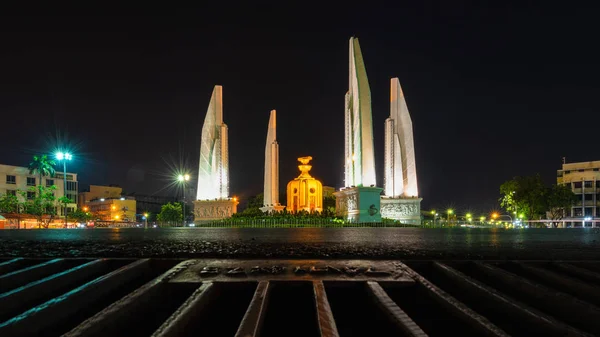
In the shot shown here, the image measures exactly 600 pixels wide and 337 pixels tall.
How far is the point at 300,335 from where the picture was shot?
129 inches

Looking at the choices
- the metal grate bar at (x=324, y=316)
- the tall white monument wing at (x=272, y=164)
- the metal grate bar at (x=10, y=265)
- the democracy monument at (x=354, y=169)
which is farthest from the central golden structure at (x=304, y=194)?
the metal grate bar at (x=324, y=316)

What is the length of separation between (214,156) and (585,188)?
63.6 m

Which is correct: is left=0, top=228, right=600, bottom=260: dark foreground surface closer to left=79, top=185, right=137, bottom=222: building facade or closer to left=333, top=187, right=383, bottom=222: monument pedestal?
left=333, top=187, right=383, bottom=222: monument pedestal

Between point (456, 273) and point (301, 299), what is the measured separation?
1668mm

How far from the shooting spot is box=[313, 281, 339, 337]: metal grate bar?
2.82 metres

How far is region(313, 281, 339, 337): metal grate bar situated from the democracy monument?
108 ft

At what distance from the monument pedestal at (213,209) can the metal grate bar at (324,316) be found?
4914 centimetres

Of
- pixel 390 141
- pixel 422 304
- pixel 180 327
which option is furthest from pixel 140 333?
pixel 390 141

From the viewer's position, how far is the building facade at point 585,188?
7738 centimetres

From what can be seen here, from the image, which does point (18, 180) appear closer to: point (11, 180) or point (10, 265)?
point (11, 180)

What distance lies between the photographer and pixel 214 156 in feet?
181

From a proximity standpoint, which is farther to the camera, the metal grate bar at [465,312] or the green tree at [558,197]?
the green tree at [558,197]

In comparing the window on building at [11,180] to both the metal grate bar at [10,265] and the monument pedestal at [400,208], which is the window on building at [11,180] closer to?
the monument pedestal at [400,208]

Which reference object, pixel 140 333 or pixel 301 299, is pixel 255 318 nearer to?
pixel 140 333
